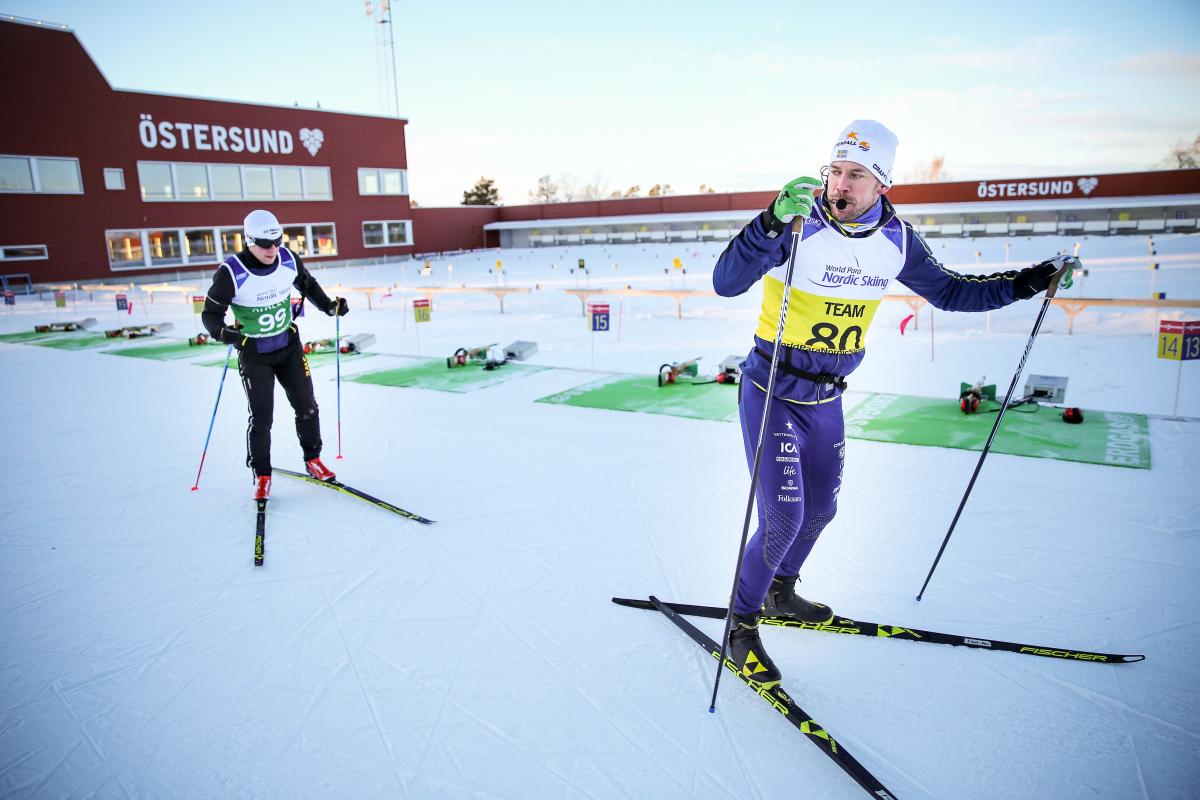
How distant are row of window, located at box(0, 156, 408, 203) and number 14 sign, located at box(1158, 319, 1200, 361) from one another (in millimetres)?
33244

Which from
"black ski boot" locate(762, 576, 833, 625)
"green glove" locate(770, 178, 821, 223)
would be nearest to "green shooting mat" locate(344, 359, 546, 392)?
"black ski boot" locate(762, 576, 833, 625)

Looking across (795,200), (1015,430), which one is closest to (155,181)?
(1015,430)

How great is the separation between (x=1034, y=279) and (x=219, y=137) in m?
34.9

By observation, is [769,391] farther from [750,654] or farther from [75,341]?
[75,341]

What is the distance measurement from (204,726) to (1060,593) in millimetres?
4072

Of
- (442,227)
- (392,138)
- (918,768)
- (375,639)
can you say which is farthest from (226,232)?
(918,768)

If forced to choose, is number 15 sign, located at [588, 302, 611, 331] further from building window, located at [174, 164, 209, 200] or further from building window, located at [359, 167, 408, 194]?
building window, located at [359, 167, 408, 194]

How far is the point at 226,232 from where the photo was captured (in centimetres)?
3067

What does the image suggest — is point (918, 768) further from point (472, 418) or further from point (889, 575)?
point (472, 418)

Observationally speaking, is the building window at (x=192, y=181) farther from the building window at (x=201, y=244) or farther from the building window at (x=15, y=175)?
the building window at (x=15, y=175)

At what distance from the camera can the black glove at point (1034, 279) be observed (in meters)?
2.88

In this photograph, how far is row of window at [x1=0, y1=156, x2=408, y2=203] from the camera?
24.8m

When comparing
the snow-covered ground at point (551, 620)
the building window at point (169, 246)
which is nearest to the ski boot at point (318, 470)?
the snow-covered ground at point (551, 620)

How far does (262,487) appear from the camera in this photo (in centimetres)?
489
